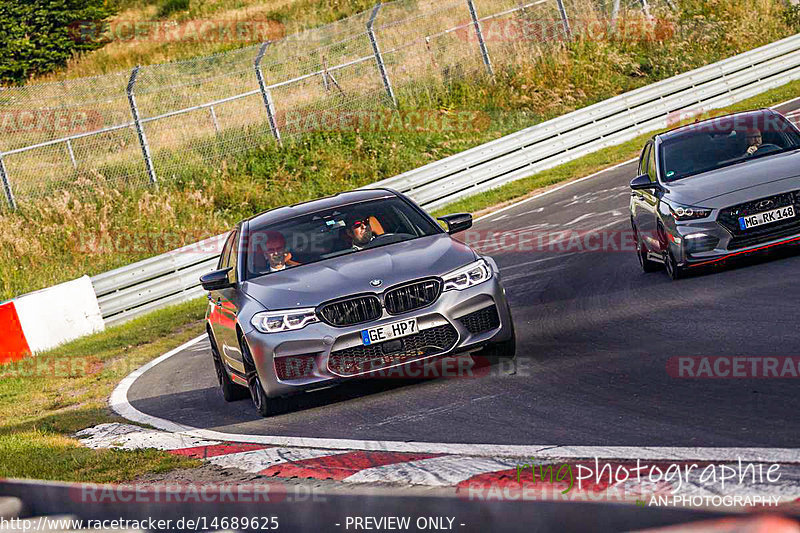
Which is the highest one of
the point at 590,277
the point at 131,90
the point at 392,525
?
the point at 131,90

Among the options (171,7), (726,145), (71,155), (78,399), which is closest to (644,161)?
(726,145)

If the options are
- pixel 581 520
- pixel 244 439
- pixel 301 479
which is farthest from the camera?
pixel 244 439

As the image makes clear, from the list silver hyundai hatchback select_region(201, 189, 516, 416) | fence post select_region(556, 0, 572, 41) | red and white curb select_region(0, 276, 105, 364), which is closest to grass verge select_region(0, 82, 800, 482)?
red and white curb select_region(0, 276, 105, 364)

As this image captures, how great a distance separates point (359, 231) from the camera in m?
9.70

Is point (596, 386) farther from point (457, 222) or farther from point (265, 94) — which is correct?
point (265, 94)

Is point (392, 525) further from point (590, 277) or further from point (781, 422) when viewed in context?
point (590, 277)

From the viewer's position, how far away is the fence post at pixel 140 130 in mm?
25391

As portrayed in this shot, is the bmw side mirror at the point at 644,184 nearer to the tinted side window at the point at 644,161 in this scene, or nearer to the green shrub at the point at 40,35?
the tinted side window at the point at 644,161

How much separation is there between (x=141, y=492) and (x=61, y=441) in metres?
5.85

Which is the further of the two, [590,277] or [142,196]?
[142,196]

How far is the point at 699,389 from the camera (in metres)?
6.90

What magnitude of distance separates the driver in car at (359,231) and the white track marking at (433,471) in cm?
360

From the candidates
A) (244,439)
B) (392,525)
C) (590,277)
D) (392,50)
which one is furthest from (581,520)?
(392,50)

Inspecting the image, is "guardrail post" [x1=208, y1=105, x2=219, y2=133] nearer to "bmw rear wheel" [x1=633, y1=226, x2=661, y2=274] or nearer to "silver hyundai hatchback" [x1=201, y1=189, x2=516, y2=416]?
"bmw rear wheel" [x1=633, y1=226, x2=661, y2=274]
